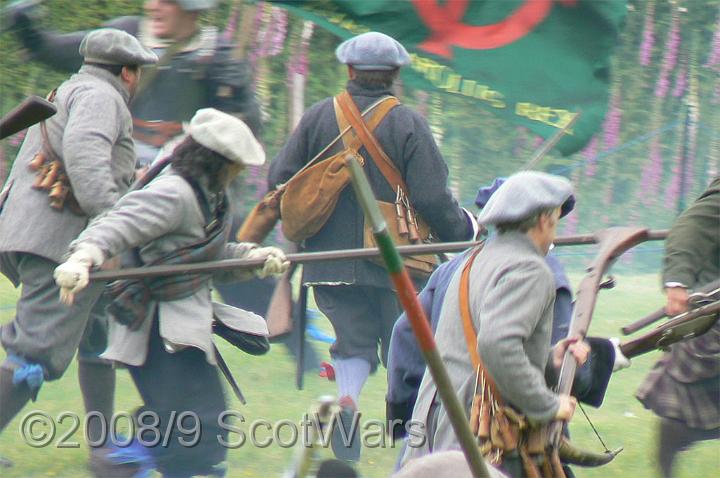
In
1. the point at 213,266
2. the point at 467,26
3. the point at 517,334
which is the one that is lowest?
the point at 467,26

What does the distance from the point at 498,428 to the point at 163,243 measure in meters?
1.65

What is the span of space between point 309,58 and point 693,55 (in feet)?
10.8

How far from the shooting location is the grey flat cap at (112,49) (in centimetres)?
564

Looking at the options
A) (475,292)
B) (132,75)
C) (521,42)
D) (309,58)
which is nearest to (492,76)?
(521,42)

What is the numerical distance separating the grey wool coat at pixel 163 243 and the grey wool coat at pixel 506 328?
1.20 m

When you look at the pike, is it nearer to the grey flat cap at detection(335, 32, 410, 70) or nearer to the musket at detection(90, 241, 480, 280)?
the musket at detection(90, 241, 480, 280)

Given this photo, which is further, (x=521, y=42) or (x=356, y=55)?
(x=521, y=42)

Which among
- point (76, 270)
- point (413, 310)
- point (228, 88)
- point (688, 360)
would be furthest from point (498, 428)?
point (228, 88)

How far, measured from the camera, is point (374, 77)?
20.7 ft

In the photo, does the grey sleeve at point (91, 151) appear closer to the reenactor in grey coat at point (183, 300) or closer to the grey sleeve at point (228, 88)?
the reenactor in grey coat at point (183, 300)

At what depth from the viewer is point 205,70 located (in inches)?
260

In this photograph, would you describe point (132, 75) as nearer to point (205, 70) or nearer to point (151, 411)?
point (205, 70)

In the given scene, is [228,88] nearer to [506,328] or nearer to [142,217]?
[142,217]

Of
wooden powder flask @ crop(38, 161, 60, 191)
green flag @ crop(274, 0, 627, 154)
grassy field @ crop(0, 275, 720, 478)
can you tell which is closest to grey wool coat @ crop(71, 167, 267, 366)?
wooden powder flask @ crop(38, 161, 60, 191)
